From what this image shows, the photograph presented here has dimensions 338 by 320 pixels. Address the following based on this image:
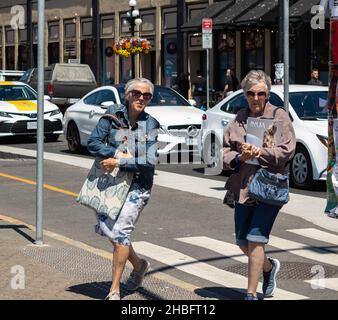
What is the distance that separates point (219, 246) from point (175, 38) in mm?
31606

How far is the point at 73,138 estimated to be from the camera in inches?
798

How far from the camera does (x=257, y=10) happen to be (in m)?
33.1

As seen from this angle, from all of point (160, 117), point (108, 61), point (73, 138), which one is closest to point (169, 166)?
point (160, 117)

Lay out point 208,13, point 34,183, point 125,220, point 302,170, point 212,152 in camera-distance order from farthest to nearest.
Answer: point 208,13 < point 212,152 < point 34,183 < point 302,170 < point 125,220

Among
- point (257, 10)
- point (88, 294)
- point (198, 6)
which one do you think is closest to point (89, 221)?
point (88, 294)

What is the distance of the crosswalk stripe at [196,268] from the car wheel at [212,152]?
6345mm

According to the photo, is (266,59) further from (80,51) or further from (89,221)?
(89,221)

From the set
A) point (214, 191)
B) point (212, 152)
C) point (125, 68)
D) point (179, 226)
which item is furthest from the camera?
point (125, 68)

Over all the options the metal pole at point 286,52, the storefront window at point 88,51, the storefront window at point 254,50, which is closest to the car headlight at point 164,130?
the metal pole at point 286,52

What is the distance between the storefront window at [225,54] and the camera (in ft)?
124

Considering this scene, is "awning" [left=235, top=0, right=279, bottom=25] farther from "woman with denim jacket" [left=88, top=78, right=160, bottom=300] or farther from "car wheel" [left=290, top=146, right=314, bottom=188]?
"woman with denim jacket" [left=88, top=78, right=160, bottom=300]

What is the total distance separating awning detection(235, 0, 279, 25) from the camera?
106 feet

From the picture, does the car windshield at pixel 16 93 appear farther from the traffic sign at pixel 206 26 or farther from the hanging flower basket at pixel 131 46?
the hanging flower basket at pixel 131 46

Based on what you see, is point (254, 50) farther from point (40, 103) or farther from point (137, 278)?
point (137, 278)
